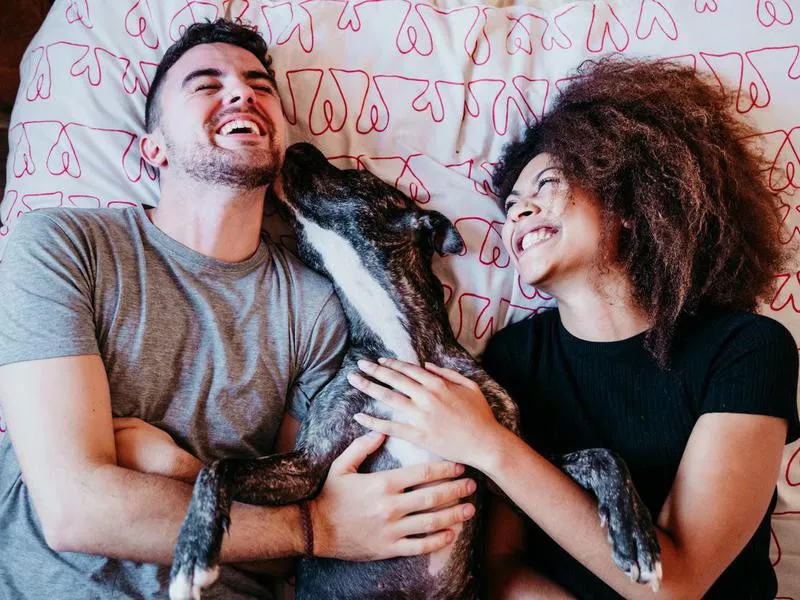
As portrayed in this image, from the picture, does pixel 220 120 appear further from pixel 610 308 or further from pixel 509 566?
pixel 509 566

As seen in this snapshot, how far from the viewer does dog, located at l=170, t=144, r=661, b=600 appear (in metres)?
1.67

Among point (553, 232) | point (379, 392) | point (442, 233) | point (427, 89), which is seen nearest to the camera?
point (379, 392)

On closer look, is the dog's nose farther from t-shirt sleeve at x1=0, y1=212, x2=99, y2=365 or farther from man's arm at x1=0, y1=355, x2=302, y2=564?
man's arm at x1=0, y1=355, x2=302, y2=564

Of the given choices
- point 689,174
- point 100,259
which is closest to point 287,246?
point 100,259

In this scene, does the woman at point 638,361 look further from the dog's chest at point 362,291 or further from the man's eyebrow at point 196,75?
the man's eyebrow at point 196,75

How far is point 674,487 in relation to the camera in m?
1.81

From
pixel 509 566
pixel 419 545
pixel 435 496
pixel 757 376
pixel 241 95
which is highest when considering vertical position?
pixel 241 95

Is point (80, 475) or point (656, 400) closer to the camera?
point (80, 475)

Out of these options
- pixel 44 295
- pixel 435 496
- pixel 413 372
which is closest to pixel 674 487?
pixel 435 496

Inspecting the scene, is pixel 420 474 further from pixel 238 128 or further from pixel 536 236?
pixel 238 128

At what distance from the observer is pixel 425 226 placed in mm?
2230

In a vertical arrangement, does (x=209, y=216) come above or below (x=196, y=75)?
below

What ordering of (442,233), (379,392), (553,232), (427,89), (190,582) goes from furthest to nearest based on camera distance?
(427,89)
(442,233)
(553,232)
(379,392)
(190,582)

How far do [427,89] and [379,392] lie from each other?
121 cm
